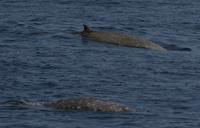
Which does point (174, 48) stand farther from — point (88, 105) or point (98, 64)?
point (88, 105)

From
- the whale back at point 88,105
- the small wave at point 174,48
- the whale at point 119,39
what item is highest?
the whale back at point 88,105

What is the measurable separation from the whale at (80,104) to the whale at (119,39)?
41.5 ft

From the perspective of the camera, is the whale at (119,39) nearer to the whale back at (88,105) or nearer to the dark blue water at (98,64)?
the dark blue water at (98,64)

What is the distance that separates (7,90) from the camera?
3594 centimetres

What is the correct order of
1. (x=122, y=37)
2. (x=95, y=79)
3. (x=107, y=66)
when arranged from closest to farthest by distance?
(x=95, y=79) → (x=107, y=66) → (x=122, y=37)

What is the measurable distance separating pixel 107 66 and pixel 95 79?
2.93 m

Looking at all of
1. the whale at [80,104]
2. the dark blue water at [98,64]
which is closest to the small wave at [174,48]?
the dark blue water at [98,64]

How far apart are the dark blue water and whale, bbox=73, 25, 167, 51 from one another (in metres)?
0.62

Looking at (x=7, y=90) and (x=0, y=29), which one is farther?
(x=0, y=29)

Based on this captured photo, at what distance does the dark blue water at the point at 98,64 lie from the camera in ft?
107

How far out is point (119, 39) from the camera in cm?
4766

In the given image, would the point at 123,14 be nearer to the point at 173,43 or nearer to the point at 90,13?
the point at 90,13

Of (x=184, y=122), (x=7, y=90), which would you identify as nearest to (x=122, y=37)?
(x=7, y=90)

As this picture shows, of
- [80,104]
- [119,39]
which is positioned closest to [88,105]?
[80,104]
